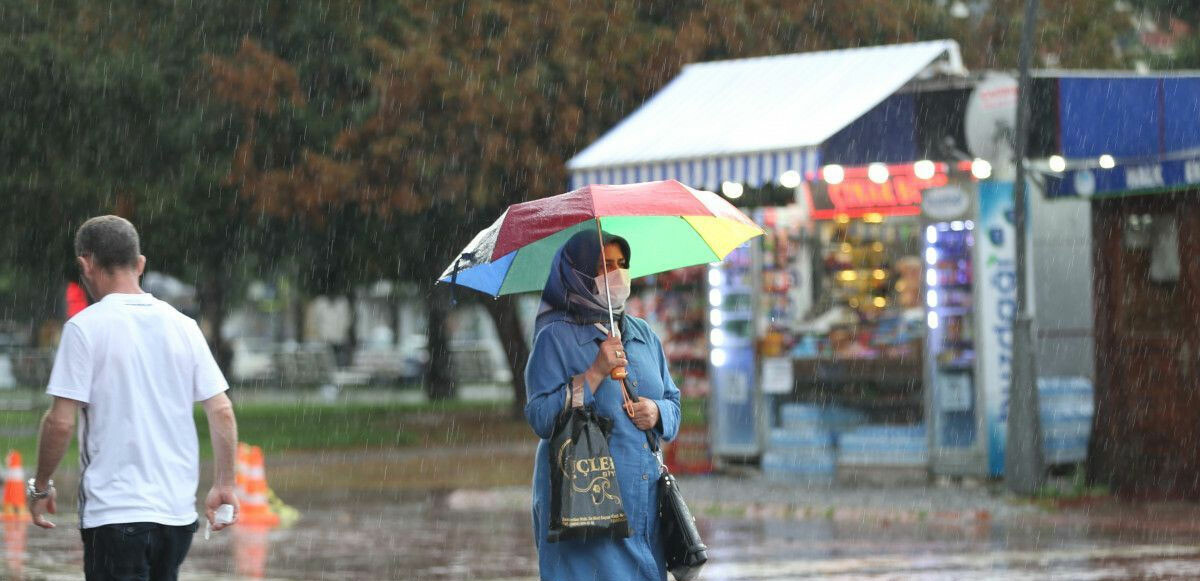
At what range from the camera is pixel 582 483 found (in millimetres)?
5832

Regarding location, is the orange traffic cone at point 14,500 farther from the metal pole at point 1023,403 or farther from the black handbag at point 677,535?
the black handbag at point 677,535

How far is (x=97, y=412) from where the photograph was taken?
5828 mm

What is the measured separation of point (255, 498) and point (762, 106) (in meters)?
5.78

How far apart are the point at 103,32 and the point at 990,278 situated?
17.1 metres

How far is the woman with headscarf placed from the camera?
19.4 feet

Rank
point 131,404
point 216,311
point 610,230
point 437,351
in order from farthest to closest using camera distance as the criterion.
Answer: point 216,311, point 437,351, point 610,230, point 131,404

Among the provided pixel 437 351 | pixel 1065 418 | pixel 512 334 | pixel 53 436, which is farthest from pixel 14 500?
pixel 437 351

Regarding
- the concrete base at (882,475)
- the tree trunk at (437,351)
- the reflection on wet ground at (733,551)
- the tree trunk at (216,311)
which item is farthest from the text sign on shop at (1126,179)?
the tree trunk at (216,311)

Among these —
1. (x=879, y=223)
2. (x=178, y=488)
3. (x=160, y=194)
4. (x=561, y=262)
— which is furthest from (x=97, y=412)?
(x=160, y=194)

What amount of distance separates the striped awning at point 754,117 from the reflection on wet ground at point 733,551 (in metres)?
3.10

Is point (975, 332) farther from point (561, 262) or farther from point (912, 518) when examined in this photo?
point (561, 262)

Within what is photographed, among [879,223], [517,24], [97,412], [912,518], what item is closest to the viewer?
[97,412]

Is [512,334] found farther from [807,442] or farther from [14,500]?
[14,500]

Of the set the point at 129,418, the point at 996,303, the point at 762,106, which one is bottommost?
the point at 129,418
